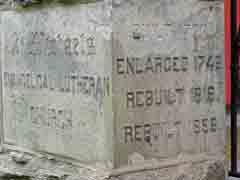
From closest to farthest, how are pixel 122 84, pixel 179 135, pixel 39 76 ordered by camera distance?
pixel 122 84 → pixel 179 135 → pixel 39 76

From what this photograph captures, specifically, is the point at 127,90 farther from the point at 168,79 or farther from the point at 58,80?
the point at 58,80

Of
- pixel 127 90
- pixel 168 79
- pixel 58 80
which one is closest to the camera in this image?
pixel 127 90

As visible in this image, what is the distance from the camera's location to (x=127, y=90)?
253 cm

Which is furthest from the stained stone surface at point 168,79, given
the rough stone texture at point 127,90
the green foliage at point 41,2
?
the green foliage at point 41,2

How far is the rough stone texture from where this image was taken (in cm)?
251

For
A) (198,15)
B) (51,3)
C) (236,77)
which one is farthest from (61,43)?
(236,77)

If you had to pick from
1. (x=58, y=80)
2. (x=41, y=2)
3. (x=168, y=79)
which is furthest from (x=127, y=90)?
(x=41, y=2)

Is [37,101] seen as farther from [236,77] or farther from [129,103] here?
[236,77]

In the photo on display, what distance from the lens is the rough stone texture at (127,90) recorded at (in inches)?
99.0

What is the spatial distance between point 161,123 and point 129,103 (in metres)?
0.19

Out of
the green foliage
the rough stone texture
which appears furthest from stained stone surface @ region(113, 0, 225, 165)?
the green foliage

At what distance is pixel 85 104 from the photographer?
2617 millimetres

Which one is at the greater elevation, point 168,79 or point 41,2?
point 41,2

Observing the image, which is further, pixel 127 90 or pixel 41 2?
pixel 41 2
